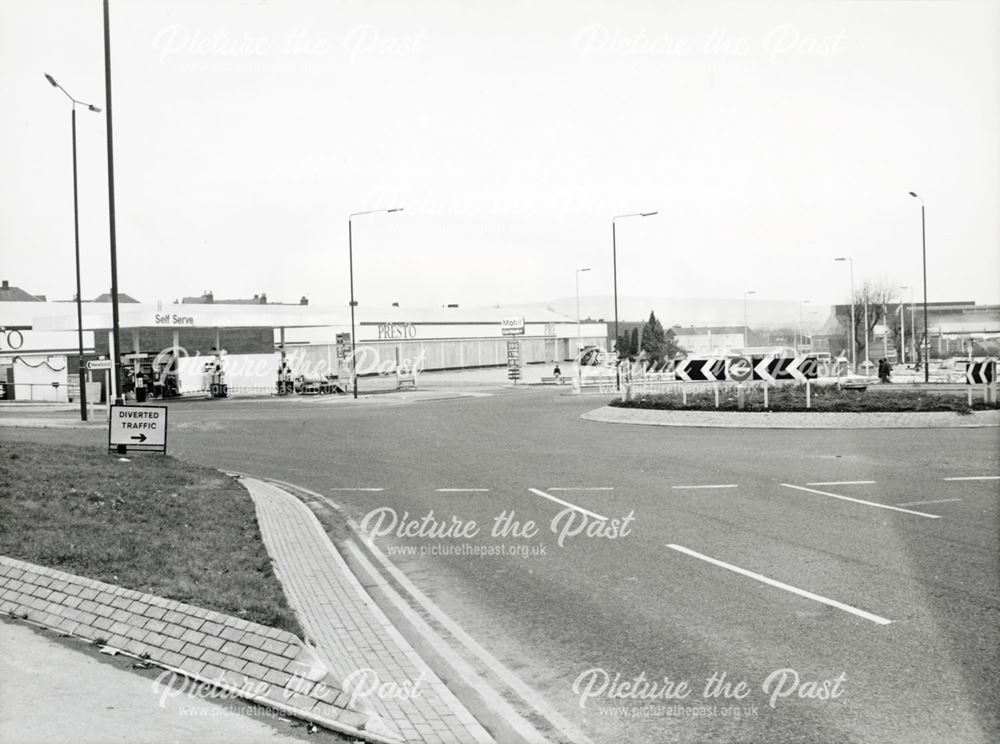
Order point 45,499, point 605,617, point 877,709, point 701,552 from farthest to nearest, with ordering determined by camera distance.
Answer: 1. point 45,499
2. point 701,552
3. point 605,617
4. point 877,709

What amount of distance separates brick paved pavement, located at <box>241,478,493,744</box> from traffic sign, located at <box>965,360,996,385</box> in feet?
67.5

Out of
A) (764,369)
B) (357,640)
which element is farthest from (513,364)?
(357,640)

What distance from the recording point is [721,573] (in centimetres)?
851

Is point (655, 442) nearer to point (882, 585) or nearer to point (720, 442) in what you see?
point (720, 442)

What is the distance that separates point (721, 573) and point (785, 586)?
0.67 metres

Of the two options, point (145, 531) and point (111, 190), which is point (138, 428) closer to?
point (111, 190)

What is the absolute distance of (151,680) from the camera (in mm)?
5512

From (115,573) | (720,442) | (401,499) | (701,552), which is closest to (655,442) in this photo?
(720,442)

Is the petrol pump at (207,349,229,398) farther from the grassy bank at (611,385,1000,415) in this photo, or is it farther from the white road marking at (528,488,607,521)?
the white road marking at (528,488,607,521)

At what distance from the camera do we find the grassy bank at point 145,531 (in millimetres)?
7168

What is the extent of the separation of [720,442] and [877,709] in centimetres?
1524

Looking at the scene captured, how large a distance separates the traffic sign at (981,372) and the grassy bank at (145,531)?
2019 cm

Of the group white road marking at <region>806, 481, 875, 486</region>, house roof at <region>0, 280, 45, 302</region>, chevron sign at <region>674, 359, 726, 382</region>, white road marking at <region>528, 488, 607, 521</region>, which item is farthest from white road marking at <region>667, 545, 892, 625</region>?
house roof at <region>0, 280, 45, 302</region>

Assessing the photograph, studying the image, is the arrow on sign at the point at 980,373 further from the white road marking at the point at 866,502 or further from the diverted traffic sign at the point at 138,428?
the diverted traffic sign at the point at 138,428
